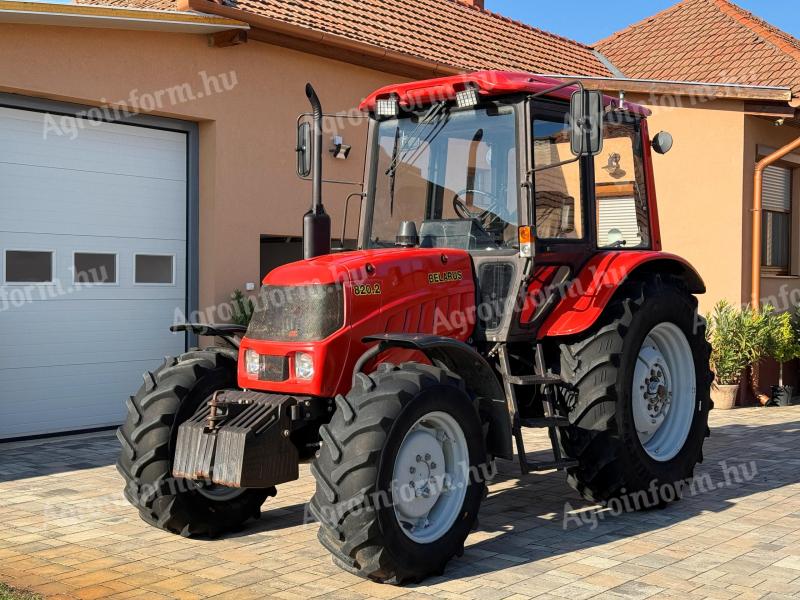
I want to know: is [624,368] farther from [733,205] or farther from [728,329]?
[733,205]

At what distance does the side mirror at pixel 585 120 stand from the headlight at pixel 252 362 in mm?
2038

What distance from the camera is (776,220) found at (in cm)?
1385

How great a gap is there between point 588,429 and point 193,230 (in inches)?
223

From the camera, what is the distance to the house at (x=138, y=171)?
9.02 meters

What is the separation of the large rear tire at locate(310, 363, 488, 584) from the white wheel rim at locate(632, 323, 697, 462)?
6.07ft

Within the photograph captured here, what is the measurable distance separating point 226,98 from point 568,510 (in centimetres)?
596

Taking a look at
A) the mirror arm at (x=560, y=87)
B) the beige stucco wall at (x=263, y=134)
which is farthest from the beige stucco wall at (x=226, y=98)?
the mirror arm at (x=560, y=87)

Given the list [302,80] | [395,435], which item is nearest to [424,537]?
[395,435]

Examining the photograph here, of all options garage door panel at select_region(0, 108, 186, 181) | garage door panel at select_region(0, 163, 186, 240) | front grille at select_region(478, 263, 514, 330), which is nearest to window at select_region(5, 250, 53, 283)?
garage door panel at select_region(0, 163, 186, 240)

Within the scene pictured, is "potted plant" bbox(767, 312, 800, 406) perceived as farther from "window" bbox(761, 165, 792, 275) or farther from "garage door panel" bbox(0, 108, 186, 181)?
"garage door panel" bbox(0, 108, 186, 181)

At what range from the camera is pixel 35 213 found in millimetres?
9172

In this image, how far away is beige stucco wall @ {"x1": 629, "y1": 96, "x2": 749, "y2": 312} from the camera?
1265cm

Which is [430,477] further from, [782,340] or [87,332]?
[782,340]

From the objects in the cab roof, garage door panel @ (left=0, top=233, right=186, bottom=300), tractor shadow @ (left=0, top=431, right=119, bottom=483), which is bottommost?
tractor shadow @ (left=0, top=431, right=119, bottom=483)
